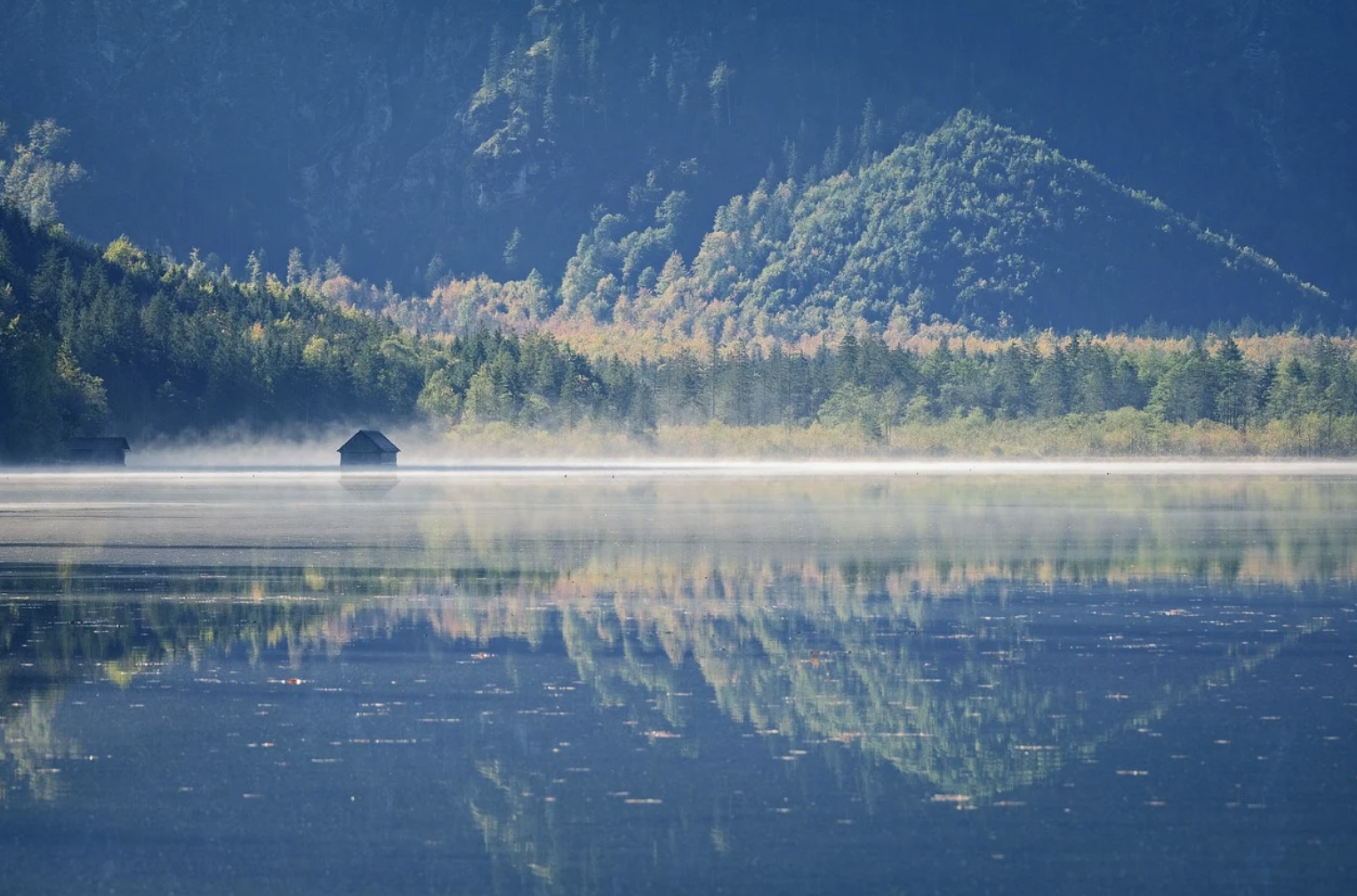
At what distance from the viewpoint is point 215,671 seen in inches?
1148

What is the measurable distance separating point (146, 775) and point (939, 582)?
21933 millimetres

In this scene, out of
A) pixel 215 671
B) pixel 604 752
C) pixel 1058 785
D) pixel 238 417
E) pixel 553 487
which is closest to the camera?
pixel 1058 785

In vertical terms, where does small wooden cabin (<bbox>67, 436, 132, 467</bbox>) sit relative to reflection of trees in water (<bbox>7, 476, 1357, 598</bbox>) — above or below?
above

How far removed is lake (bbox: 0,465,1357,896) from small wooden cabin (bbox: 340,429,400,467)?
343ft

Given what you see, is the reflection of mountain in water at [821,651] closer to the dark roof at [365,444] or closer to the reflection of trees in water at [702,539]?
the reflection of trees in water at [702,539]

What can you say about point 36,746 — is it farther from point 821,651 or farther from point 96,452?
point 96,452


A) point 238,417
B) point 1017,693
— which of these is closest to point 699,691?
point 1017,693

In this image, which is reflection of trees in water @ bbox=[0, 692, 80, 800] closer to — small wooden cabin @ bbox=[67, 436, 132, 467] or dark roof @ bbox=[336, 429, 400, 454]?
small wooden cabin @ bbox=[67, 436, 132, 467]

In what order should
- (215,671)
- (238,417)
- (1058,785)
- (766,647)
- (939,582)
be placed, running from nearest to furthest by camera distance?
(1058,785)
(215,671)
(766,647)
(939,582)
(238,417)

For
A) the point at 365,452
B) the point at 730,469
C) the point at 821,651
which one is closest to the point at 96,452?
the point at 365,452

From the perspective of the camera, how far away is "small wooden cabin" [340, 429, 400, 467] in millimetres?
155750

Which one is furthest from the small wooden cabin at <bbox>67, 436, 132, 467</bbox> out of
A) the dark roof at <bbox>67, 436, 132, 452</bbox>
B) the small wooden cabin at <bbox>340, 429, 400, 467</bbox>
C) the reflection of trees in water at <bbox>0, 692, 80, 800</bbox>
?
the reflection of trees in water at <bbox>0, 692, 80, 800</bbox>

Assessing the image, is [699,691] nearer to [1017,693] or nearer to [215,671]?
[1017,693]

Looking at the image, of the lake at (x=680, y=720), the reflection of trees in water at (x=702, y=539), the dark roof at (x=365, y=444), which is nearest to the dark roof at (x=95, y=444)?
the dark roof at (x=365, y=444)
